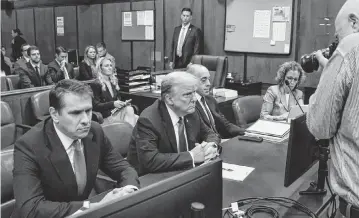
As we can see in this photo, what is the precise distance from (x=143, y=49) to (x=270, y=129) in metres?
5.36

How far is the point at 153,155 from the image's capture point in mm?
2164

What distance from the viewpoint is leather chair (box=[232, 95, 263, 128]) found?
137 inches

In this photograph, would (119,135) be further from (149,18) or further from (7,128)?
(149,18)

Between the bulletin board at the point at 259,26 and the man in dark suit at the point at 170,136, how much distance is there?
3.85m

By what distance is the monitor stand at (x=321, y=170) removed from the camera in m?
1.80

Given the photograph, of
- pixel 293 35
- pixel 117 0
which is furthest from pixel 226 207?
pixel 117 0

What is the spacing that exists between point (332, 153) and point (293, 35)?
4.63m

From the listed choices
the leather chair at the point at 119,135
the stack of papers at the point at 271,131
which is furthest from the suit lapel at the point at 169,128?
the stack of papers at the point at 271,131

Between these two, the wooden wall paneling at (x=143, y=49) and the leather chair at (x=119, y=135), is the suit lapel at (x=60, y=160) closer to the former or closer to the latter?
the leather chair at (x=119, y=135)

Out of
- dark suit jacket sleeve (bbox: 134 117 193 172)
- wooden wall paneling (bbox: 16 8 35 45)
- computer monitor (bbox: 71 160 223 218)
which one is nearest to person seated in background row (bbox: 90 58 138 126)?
dark suit jacket sleeve (bbox: 134 117 193 172)

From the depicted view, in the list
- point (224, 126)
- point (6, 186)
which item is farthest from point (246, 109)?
point (6, 186)

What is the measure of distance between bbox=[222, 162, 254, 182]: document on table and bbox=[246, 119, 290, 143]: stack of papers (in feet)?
2.18

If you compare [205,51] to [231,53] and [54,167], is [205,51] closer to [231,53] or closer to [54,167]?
[231,53]

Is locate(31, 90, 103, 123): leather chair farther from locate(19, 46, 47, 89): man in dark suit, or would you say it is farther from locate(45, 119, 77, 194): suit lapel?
locate(45, 119, 77, 194): suit lapel
